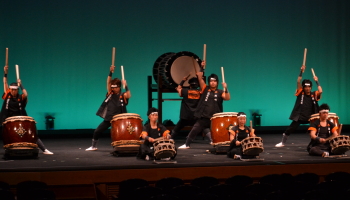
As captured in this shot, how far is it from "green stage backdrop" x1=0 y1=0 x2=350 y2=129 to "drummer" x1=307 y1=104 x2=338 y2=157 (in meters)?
4.14

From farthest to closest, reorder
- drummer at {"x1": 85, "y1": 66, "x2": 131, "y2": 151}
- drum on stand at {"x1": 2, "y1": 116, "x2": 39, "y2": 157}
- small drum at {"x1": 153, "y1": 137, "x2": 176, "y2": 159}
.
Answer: drummer at {"x1": 85, "y1": 66, "x2": 131, "y2": 151} → drum on stand at {"x1": 2, "y1": 116, "x2": 39, "y2": 157} → small drum at {"x1": 153, "y1": 137, "x2": 176, "y2": 159}

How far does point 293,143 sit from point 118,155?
2.79 m

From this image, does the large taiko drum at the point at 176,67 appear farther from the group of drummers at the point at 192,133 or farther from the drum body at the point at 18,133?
the drum body at the point at 18,133

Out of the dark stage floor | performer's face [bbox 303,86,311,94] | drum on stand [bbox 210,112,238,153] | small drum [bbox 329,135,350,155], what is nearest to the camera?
the dark stage floor

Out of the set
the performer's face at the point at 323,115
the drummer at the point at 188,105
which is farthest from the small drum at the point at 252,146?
the drummer at the point at 188,105

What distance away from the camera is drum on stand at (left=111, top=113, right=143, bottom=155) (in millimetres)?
5953

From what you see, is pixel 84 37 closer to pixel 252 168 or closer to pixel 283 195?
pixel 252 168

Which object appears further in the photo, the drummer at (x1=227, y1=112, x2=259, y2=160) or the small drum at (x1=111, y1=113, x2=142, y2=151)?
the small drum at (x1=111, y1=113, x2=142, y2=151)

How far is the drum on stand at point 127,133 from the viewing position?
5.95 m

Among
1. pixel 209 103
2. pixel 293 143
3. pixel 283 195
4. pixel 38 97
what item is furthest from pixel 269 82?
pixel 283 195

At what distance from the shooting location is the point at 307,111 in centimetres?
686

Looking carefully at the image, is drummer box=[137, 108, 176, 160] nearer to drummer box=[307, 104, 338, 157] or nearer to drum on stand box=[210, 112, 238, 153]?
drum on stand box=[210, 112, 238, 153]

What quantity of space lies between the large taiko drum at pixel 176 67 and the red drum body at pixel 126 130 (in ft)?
6.53

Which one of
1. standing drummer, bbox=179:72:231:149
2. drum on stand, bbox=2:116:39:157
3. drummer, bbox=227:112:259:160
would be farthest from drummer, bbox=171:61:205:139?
drum on stand, bbox=2:116:39:157
